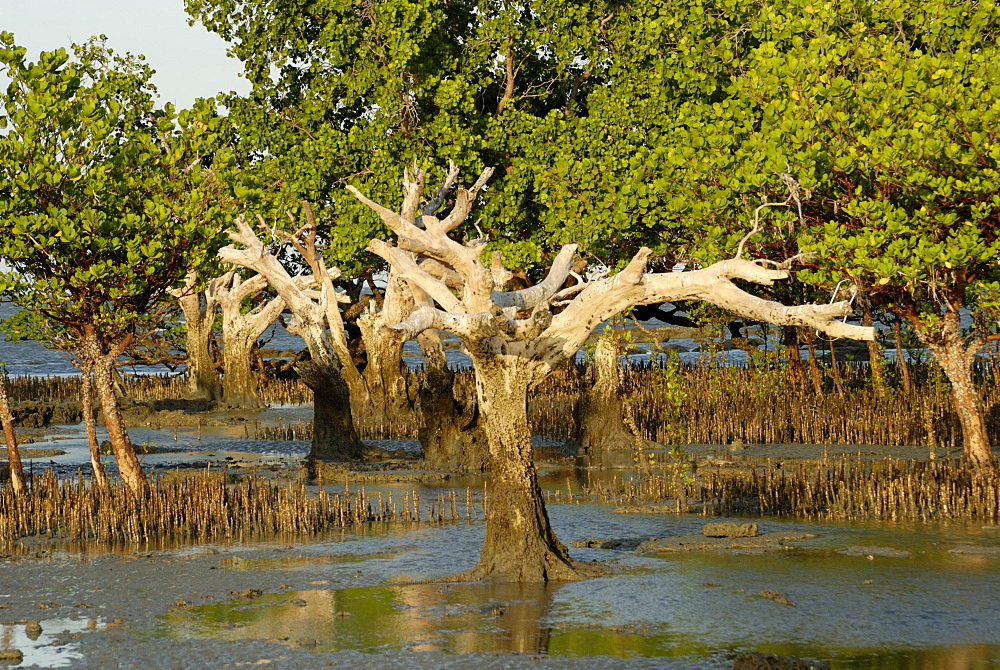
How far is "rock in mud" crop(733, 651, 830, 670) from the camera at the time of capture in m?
9.75

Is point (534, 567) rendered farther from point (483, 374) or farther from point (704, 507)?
point (704, 507)

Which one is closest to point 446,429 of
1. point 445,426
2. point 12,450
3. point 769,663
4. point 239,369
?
point 445,426

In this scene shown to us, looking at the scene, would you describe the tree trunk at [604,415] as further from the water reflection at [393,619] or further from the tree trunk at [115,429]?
the water reflection at [393,619]

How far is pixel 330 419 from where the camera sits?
977 inches

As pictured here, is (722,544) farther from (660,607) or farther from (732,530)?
(660,607)

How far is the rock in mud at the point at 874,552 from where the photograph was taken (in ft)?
48.0

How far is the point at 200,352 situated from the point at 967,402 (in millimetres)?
25674

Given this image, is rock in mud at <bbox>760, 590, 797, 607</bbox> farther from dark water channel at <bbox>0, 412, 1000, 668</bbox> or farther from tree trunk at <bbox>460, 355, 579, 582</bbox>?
tree trunk at <bbox>460, 355, 579, 582</bbox>

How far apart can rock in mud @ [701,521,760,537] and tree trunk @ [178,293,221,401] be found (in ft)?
81.4

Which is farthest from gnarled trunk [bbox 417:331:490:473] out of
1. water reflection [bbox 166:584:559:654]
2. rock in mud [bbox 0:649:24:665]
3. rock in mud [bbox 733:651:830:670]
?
rock in mud [bbox 733:651:830:670]

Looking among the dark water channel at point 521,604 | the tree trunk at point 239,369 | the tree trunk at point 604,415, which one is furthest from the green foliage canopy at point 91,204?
the tree trunk at point 239,369

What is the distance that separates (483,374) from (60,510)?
771cm

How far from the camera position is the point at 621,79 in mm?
29297

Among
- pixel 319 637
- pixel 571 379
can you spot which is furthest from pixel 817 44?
pixel 571 379
